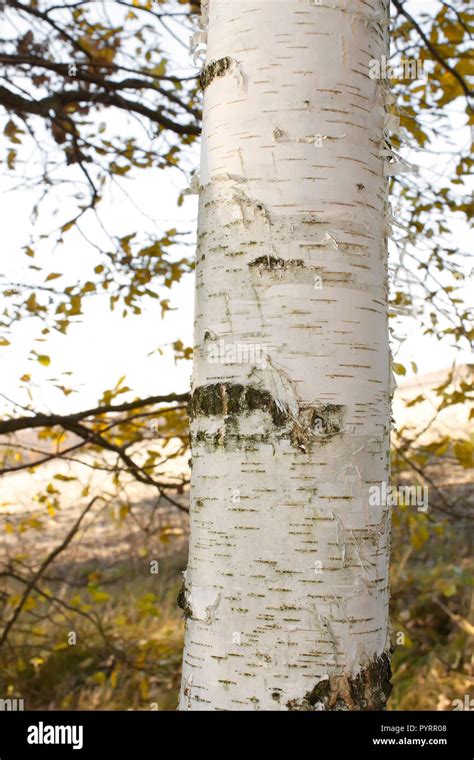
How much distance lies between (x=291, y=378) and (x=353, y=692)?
500mm

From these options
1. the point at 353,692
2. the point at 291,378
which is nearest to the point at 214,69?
the point at 291,378

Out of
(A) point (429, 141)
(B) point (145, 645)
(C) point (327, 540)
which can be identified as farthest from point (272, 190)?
(B) point (145, 645)

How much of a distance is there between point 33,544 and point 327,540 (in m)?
6.95

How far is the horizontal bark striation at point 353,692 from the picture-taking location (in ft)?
3.40

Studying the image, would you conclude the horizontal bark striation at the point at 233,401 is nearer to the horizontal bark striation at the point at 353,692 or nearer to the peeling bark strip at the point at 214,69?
the horizontal bark striation at the point at 353,692

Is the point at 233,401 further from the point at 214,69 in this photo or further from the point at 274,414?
the point at 214,69

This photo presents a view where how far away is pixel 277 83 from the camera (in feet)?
3.73

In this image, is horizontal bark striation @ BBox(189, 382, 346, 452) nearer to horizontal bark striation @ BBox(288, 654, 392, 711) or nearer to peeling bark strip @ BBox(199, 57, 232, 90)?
horizontal bark striation @ BBox(288, 654, 392, 711)

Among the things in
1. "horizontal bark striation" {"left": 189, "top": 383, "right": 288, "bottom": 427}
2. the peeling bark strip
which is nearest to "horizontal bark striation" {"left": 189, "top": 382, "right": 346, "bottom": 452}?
"horizontal bark striation" {"left": 189, "top": 383, "right": 288, "bottom": 427}

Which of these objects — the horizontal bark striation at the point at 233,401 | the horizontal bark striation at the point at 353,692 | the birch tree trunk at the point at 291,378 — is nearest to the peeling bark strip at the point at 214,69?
the birch tree trunk at the point at 291,378

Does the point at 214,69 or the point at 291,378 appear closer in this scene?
the point at 291,378

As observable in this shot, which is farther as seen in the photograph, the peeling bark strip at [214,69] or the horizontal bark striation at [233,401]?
the peeling bark strip at [214,69]

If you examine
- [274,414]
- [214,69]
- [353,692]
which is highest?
[214,69]

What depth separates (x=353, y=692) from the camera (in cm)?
106
